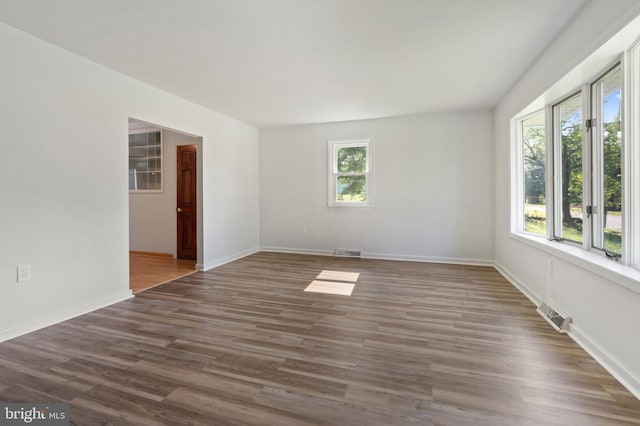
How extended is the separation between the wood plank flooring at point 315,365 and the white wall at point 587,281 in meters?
0.14

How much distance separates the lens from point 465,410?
4.96ft

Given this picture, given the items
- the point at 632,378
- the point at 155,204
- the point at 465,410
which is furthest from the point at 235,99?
the point at 632,378

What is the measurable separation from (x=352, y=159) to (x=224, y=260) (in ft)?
9.78

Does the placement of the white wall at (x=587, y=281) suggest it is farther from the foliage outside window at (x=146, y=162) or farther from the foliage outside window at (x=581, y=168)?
the foliage outside window at (x=146, y=162)

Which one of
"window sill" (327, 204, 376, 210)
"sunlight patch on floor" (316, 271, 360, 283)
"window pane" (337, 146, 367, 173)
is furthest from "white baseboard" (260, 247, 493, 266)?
"window pane" (337, 146, 367, 173)

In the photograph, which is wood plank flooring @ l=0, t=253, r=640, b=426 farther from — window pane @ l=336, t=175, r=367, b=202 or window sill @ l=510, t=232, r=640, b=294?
window pane @ l=336, t=175, r=367, b=202

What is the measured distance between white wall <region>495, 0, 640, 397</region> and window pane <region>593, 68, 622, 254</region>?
0.29 metres

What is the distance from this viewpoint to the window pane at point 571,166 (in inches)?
104

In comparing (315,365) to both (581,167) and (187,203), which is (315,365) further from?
(187,203)

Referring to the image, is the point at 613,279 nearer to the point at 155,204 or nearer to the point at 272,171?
the point at 272,171

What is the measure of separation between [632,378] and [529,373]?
51cm

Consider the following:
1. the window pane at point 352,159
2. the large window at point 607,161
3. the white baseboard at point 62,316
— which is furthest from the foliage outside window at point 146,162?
the large window at point 607,161

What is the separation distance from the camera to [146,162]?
5.79m

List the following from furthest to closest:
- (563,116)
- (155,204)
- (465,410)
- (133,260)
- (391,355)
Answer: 1. (155,204)
2. (133,260)
3. (563,116)
4. (391,355)
5. (465,410)
